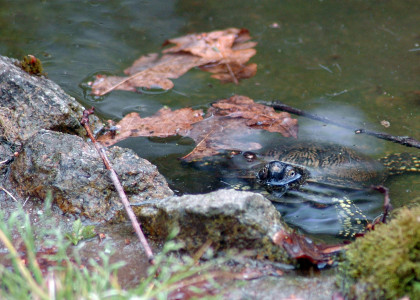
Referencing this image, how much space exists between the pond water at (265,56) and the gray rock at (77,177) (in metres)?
0.57

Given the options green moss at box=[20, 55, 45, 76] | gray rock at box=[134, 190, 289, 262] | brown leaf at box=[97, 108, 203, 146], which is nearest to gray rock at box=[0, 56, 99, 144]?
green moss at box=[20, 55, 45, 76]

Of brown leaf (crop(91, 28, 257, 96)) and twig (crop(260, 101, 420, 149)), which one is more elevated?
brown leaf (crop(91, 28, 257, 96))

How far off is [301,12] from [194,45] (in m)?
2.27

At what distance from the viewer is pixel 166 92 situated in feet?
17.8

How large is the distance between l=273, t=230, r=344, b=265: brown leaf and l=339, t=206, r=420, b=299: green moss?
1.00 ft

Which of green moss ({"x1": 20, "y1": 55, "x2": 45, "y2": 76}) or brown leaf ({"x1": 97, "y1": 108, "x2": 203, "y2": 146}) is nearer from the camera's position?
green moss ({"x1": 20, "y1": 55, "x2": 45, "y2": 76})

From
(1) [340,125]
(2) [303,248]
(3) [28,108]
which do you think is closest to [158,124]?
(3) [28,108]

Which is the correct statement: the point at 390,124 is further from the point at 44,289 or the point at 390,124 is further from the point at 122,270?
the point at 44,289

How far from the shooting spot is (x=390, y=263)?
6.81 feet

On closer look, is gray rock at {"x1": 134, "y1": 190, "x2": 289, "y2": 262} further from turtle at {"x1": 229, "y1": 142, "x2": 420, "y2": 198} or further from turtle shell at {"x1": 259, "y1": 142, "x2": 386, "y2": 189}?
turtle shell at {"x1": 259, "y1": 142, "x2": 386, "y2": 189}

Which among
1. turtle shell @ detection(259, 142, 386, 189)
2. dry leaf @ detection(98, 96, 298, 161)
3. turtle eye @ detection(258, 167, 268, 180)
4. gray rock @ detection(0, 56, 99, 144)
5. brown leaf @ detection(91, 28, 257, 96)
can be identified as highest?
gray rock @ detection(0, 56, 99, 144)

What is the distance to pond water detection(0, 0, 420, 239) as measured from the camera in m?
4.82

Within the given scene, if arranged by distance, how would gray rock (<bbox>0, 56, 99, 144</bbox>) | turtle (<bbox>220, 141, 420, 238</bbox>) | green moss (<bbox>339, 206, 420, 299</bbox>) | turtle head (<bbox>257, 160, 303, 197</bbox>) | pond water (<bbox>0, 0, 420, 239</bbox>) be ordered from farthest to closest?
pond water (<bbox>0, 0, 420, 239</bbox>) < turtle head (<bbox>257, 160, 303, 197</bbox>) < gray rock (<bbox>0, 56, 99, 144</bbox>) < turtle (<bbox>220, 141, 420, 238</bbox>) < green moss (<bbox>339, 206, 420, 299</bbox>)

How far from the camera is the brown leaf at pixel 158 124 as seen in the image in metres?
4.53
